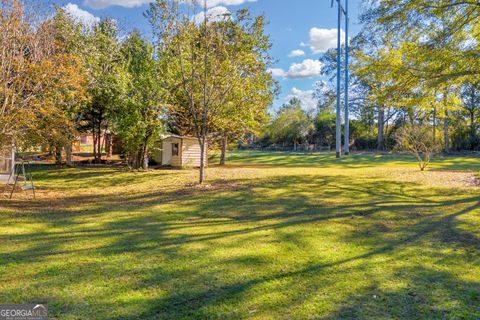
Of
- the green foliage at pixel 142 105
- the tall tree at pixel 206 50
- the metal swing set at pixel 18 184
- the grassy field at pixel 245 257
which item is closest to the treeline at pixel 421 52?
the grassy field at pixel 245 257

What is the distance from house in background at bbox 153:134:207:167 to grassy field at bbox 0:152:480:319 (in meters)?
10.6

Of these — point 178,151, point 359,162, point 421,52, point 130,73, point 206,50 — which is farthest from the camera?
point 359,162

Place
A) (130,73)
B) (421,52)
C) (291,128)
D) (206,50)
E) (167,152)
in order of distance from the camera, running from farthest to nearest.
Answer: (291,128)
(167,152)
(130,73)
(206,50)
(421,52)

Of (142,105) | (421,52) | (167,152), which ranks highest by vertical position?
(421,52)

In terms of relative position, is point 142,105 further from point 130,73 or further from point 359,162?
point 359,162

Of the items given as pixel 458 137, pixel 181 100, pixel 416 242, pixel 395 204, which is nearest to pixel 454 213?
pixel 395 204

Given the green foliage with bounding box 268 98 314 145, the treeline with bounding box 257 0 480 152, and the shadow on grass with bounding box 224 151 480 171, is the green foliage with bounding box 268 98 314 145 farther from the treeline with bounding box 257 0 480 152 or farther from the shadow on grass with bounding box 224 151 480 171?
the treeline with bounding box 257 0 480 152

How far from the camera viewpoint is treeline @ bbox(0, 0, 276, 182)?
8319 millimetres

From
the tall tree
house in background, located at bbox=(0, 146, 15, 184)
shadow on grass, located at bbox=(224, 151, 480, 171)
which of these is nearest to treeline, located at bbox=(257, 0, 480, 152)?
the tall tree

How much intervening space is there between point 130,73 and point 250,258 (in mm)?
12208

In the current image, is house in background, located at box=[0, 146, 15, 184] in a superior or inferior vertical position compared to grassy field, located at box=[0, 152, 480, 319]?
superior

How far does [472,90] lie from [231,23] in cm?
3247

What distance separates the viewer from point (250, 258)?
13.9ft

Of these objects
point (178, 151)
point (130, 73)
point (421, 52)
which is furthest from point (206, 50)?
point (178, 151)
